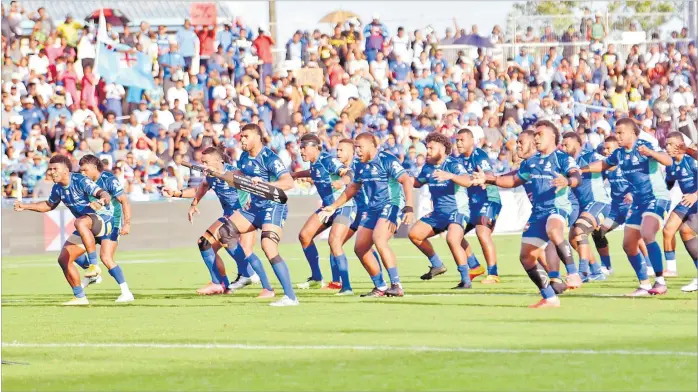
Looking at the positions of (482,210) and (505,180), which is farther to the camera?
(482,210)

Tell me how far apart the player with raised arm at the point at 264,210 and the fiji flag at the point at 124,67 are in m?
13.9

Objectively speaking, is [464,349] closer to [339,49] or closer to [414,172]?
[414,172]

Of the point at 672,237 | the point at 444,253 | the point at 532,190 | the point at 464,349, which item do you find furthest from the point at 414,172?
the point at 464,349

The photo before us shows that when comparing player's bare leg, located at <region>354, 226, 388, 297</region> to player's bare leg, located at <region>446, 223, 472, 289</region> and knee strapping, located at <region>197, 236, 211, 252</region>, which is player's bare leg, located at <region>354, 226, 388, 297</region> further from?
knee strapping, located at <region>197, 236, 211, 252</region>

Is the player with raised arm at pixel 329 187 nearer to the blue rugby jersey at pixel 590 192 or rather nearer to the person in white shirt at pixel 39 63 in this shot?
the blue rugby jersey at pixel 590 192

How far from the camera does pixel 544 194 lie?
14.8 metres

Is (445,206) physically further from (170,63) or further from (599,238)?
(170,63)

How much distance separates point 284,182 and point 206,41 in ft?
59.0

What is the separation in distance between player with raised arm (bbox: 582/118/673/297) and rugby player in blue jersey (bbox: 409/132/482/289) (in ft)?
7.53

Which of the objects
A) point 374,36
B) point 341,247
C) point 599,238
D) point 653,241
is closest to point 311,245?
point 341,247

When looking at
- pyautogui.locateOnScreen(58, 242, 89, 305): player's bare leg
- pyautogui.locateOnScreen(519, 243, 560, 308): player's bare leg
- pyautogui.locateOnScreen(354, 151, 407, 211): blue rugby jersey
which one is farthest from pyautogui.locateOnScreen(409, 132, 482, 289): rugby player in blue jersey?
pyautogui.locateOnScreen(58, 242, 89, 305): player's bare leg

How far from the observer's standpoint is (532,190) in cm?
1500

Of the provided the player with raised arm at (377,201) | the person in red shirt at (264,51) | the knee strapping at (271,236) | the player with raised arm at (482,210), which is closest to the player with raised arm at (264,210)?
the knee strapping at (271,236)

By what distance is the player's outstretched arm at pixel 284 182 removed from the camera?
15406mm
